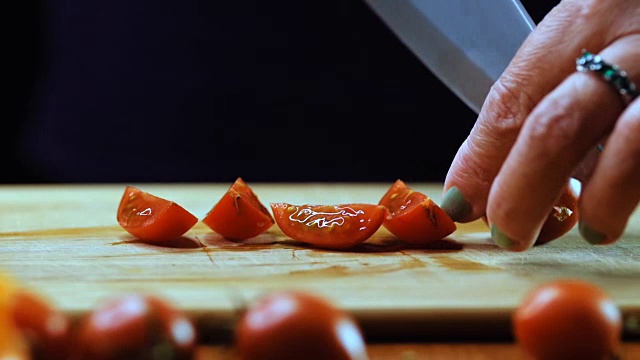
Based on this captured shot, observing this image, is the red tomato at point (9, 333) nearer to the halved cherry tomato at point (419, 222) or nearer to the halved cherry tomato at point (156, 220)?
the halved cherry tomato at point (156, 220)

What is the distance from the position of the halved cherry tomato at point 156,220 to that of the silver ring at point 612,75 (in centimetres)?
72

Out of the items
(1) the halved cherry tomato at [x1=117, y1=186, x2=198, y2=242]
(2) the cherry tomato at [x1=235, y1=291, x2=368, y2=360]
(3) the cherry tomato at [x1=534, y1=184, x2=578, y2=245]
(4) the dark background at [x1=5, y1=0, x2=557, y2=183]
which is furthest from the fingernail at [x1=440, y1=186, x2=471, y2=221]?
(4) the dark background at [x1=5, y1=0, x2=557, y2=183]

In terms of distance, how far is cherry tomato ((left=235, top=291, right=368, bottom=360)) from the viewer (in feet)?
2.57

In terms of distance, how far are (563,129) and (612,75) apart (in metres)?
0.11

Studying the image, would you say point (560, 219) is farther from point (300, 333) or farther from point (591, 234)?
point (300, 333)

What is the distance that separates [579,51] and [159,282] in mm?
676

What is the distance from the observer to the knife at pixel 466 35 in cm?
169

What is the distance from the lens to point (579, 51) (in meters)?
1.26

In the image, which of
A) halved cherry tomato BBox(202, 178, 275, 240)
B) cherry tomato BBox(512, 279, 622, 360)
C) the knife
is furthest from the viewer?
the knife

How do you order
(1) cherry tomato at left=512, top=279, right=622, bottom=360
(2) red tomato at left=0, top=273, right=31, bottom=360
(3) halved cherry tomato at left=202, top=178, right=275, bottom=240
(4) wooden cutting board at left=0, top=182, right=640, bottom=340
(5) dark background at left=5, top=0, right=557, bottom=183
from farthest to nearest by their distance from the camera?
(5) dark background at left=5, top=0, right=557, bottom=183
(3) halved cherry tomato at left=202, top=178, right=275, bottom=240
(4) wooden cutting board at left=0, top=182, right=640, bottom=340
(1) cherry tomato at left=512, top=279, right=622, bottom=360
(2) red tomato at left=0, top=273, right=31, bottom=360

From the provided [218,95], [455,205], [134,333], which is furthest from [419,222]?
[218,95]

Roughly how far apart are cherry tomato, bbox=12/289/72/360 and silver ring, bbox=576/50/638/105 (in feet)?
2.42

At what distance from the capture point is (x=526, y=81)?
1.29 metres

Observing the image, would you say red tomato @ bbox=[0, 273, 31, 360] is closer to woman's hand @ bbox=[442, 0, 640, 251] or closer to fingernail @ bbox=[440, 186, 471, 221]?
woman's hand @ bbox=[442, 0, 640, 251]
